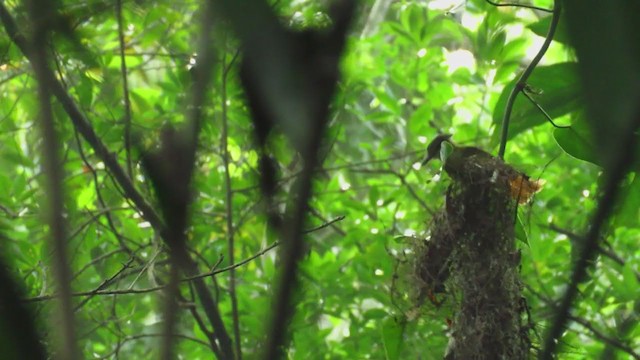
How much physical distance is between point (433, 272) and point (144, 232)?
32.6 inches

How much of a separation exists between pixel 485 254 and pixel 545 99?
196mm

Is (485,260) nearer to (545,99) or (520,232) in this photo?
(520,232)

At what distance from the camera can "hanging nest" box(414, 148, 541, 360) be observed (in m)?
0.92

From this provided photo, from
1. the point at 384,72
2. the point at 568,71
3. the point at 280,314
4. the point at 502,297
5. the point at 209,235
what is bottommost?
the point at 280,314

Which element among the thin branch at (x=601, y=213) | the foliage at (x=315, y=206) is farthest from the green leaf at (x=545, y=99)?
the thin branch at (x=601, y=213)

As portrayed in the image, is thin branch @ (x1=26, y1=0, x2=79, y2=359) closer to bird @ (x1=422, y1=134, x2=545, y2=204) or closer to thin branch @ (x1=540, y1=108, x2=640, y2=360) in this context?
thin branch @ (x1=540, y1=108, x2=640, y2=360)

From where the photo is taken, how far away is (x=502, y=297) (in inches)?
37.2

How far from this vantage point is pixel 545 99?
94 cm

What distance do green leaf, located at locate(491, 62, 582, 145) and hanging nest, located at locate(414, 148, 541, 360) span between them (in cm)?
6

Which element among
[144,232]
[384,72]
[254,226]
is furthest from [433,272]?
[384,72]

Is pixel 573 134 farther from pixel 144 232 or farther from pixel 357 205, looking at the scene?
pixel 144 232

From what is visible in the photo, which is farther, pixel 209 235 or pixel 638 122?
pixel 209 235

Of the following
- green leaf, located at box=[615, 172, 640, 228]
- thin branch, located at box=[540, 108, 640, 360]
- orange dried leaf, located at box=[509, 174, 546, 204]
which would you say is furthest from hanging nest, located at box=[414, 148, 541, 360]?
thin branch, located at box=[540, 108, 640, 360]

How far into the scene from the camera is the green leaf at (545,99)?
36.5 inches
